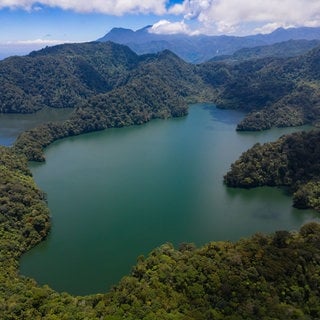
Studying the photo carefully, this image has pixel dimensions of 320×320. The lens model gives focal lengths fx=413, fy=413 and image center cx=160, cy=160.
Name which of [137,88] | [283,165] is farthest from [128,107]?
[283,165]

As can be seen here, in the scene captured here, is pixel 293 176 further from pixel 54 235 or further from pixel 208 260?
pixel 54 235

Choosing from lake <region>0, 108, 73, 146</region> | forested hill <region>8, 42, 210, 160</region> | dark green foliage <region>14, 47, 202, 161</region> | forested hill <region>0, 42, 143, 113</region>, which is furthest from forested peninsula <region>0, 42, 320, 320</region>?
lake <region>0, 108, 73, 146</region>

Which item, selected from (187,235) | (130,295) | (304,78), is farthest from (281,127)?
(130,295)

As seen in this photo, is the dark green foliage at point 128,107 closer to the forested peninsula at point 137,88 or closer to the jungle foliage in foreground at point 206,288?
the forested peninsula at point 137,88

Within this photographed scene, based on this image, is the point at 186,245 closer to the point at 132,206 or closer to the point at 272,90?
the point at 132,206

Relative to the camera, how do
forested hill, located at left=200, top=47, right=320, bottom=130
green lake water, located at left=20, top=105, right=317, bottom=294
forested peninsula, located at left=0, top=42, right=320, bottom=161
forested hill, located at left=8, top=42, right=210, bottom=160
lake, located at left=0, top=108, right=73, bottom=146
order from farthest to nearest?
forested hill, located at left=200, top=47, right=320, bottom=130 < forested peninsula, located at left=0, top=42, right=320, bottom=161 < forested hill, located at left=8, top=42, right=210, bottom=160 < lake, located at left=0, top=108, right=73, bottom=146 < green lake water, located at left=20, top=105, right=317, bottom=294

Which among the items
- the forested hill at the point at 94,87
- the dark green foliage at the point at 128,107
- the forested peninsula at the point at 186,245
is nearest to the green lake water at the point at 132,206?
the forested peninsula at the point at 186,245

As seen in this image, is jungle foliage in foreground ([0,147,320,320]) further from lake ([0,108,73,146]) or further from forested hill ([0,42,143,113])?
forested hill ([0,42,143,113])
